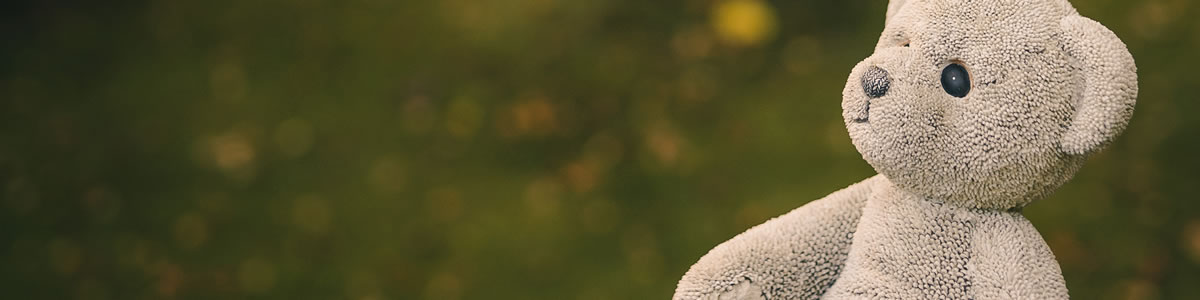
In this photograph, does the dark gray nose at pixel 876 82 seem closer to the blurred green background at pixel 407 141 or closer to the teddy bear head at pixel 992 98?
the teddy bear head at pixel 992 98

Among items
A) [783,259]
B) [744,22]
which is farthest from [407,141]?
[783,259]

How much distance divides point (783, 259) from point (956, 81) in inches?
5.7

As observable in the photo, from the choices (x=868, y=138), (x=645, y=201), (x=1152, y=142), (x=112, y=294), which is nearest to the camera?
(x=868, y=138)

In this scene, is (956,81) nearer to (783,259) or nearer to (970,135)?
(970,135)

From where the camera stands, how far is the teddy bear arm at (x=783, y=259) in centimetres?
60

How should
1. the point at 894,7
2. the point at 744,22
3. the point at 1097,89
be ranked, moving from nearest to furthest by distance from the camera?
the point at 1097,89
the point at 894,7
the point at 744,22

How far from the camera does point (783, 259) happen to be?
0.61m

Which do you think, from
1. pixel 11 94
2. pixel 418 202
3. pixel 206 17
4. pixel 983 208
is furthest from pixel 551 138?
pixel 983 208

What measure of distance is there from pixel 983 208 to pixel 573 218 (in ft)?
3.36

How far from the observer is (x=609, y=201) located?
1557 mm

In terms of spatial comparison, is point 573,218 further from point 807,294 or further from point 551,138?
point 807,294

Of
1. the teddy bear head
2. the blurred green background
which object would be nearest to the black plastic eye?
the teddy bear head

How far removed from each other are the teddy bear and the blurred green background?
2.96 ft

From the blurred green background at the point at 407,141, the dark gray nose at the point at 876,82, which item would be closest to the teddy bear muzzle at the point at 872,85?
the dark gray nose at the point at 876,82
